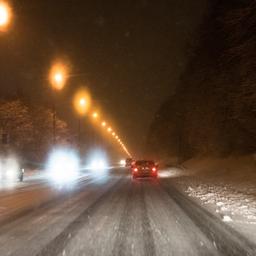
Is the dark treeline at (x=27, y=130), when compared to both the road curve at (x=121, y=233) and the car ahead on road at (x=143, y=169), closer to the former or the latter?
the car ahead on road at (x=143, y=169)

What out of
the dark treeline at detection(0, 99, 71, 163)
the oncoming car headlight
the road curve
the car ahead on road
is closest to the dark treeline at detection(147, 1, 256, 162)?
the car ahead on road

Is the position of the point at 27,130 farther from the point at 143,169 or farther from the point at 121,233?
the point at 121,233

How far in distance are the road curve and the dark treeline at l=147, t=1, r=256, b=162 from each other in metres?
6.64

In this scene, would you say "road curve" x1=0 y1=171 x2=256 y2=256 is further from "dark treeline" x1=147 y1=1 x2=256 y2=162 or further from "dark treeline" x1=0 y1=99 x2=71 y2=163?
"dark treeline" x1=0 y1=99 x2=71 y2=163

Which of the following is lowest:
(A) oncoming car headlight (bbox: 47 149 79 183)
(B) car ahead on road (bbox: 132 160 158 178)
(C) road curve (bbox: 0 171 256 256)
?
(C) road curve (bbox: 0 171 256 256)

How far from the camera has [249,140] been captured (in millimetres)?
41875

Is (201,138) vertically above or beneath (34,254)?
above

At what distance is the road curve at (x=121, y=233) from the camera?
10.1 meters

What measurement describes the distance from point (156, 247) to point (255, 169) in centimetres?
2686

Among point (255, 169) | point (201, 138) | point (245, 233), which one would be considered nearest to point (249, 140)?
point (255, 169)

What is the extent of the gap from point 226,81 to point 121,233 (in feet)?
66.3

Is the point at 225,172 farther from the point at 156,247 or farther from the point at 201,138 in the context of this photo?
the point at 156,247

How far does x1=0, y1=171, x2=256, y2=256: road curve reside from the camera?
33.0 ft

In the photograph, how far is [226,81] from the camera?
30.9 m
